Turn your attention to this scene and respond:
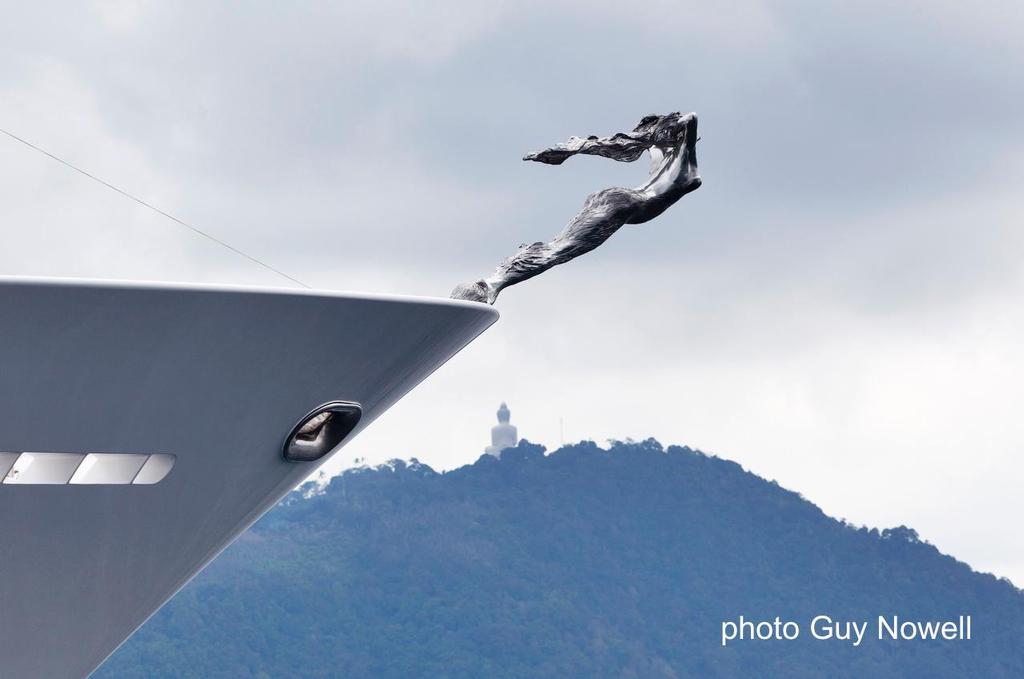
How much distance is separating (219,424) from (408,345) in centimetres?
146

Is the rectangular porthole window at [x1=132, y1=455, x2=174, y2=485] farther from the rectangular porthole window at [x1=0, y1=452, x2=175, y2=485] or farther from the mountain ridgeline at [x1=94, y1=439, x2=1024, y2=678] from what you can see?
the mountain ridgeline at [x1=94, y1=439, x2=1024, y2=678]

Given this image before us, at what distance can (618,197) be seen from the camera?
413 inches

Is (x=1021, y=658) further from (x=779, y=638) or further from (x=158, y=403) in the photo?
(x=158, y=403)

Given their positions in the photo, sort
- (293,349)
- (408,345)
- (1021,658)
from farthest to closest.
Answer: (1021,658) < (408,345) < (293,349)

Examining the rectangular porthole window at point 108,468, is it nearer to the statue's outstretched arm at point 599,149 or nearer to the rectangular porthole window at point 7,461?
the rectangular porthole window at point 7,461

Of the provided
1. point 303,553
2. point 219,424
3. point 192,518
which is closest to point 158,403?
point 219,424

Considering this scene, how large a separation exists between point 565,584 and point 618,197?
88053 millimetres

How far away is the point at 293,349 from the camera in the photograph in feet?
28.1

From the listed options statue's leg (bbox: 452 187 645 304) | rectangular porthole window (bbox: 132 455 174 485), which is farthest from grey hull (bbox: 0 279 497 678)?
statue's leg (bbox: 452 187 645 304)

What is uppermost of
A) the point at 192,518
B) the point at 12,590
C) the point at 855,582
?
the point at 855,582

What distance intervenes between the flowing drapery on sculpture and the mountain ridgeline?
243 ft

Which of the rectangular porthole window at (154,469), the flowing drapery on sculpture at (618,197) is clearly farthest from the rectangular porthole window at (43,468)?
A: the flowing drapery on sculpture at (618,197)

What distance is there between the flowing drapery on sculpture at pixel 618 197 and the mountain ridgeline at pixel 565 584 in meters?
74.1

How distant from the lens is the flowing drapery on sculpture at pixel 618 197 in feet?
34.3
